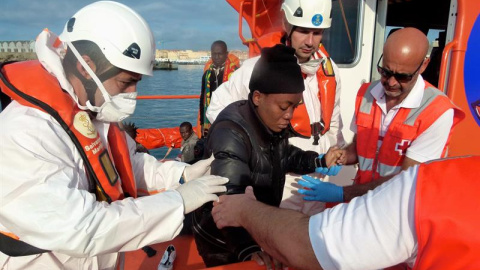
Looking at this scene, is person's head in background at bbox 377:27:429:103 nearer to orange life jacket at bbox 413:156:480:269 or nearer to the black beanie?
the black beanie

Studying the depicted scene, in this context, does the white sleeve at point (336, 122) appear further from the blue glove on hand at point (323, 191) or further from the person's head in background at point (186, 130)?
the person's head in background at point (186, 130)

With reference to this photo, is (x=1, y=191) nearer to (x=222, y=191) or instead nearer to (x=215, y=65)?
(x=222, y=191)

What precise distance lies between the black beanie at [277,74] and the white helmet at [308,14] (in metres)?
0.83

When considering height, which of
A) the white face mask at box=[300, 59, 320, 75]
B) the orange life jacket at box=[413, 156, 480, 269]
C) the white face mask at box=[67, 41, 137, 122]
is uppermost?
the white face mask at box=[300, 59, 320, 75]

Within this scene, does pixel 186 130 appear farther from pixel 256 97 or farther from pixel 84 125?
pixel 84 125

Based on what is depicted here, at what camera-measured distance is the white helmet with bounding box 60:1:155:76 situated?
1.38 m

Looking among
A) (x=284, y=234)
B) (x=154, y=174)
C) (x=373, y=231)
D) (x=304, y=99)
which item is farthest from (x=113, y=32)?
(x=304, y=99)

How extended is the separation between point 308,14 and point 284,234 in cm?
A: 188

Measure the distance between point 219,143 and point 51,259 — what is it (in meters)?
0.83

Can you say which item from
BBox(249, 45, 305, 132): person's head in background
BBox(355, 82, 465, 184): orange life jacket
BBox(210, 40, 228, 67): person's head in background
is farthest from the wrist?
BBox(210, 40, 228, 67): person's head in background

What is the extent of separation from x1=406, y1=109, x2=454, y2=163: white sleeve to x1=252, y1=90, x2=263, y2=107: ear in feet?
2.98

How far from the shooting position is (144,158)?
6.63ft

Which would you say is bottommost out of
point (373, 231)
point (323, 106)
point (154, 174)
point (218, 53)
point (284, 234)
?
point (154, 174)

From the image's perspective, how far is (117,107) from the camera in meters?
1.47
